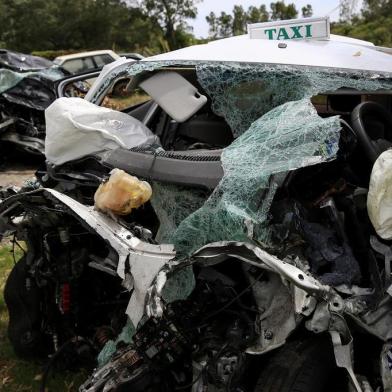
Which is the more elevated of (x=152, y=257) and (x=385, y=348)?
(x=152, y=257)

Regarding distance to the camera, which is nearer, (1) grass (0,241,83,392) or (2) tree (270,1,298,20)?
(1) grass (0,241,83,392)

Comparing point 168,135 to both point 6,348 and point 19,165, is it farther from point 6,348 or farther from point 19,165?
point 19,165

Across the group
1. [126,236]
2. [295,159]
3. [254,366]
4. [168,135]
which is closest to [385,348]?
[254,366]

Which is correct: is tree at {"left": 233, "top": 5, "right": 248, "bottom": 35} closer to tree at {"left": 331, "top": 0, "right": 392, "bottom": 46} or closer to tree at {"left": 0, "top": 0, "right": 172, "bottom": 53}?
tree at {"left": 0, "top": 0, "right": 172, "bottom": 53}

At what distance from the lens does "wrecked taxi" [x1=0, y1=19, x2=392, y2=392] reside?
206 centimetres

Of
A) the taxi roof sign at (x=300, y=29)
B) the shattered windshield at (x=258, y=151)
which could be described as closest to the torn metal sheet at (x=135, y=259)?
the shattered windshield at (x=258, y=151)

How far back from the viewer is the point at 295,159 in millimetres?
2127

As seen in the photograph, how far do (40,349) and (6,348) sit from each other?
40 centimetres

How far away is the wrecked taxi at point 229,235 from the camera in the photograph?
206 centimetres

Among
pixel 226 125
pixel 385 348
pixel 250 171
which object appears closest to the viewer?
pixel 385 348

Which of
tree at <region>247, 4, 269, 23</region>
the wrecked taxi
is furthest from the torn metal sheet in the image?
tree at <region>247, 4, 269, 23</region>

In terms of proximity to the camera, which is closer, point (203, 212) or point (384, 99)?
point (203, 212)

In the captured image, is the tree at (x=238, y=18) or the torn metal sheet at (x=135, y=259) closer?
the torn metal sheet at (x=135, y=259)

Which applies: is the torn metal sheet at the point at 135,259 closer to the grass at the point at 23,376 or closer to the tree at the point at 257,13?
the grass at the point at 23,376
